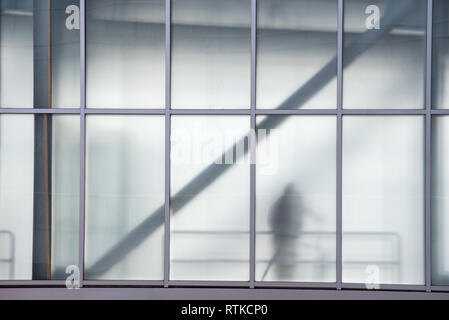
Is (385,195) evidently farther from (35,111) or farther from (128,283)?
(35,111)

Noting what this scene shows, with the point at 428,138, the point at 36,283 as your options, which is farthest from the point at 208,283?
the point at 428,138

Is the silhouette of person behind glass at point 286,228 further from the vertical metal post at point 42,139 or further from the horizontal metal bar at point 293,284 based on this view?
the vertical metal post at point 42,139

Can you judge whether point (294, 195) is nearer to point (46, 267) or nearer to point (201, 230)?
point (201, 230)

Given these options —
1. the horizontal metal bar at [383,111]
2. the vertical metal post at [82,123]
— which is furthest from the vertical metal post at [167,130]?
the horizontal metal bar at [383,111]

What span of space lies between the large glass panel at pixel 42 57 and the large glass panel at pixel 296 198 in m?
3.12

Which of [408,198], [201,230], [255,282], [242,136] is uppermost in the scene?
[242,136]

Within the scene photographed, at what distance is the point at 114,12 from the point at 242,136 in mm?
2809

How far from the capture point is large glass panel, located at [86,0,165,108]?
7637 millimetres

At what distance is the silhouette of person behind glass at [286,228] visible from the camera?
7.57 metres

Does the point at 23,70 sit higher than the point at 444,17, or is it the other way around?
the point at 444,17

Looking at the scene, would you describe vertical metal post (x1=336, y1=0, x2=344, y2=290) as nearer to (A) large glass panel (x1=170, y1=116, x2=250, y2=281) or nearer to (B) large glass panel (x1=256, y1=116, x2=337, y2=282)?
(B) large glass panel (x1=256, y1=116, x2=337, y2=282)

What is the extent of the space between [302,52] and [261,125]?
130cm
